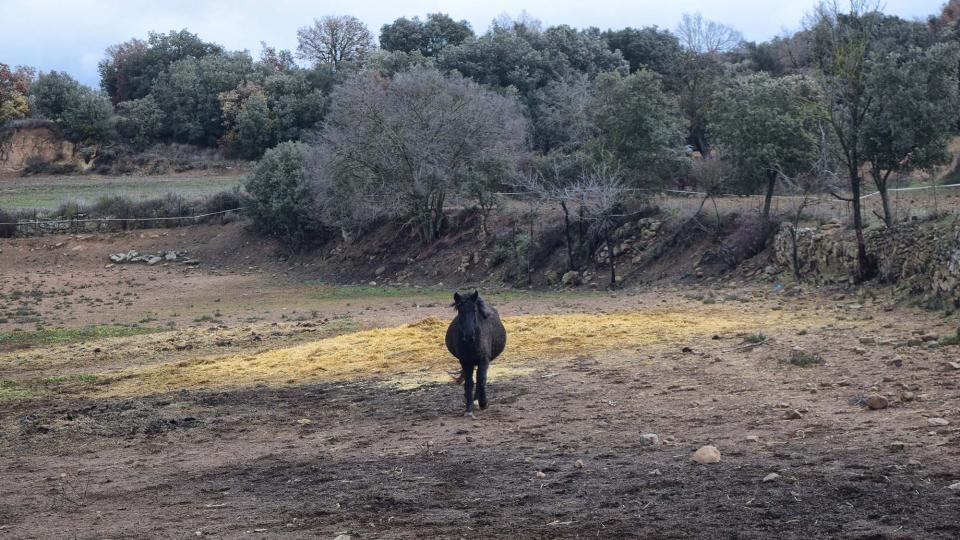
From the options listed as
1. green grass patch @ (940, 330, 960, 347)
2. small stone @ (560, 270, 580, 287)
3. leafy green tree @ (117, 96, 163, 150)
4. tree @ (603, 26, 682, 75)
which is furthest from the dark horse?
leafy green tree @ (117, 96, 163, 150)

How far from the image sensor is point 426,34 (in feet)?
279

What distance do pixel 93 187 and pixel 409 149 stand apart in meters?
34.2

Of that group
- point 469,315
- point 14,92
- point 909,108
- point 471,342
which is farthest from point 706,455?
point 14,92

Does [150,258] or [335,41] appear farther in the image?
[335,41]

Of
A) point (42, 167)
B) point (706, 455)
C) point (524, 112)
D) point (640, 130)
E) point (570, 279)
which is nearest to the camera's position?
point (706, 455)

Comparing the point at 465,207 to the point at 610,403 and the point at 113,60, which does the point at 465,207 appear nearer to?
the point at 610,403

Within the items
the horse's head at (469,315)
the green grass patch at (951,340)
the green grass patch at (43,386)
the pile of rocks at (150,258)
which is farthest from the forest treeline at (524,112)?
the green grass patch at (43,386)

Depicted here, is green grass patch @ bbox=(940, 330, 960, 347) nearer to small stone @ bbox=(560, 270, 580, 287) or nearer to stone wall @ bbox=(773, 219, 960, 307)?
stone wall @ bbox=(773, 219, 960, 307)

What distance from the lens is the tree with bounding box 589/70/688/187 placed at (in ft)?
124

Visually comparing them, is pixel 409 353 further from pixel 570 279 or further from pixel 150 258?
pixel 150 258

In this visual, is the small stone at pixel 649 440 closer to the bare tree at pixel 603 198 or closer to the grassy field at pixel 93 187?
the bare tree at pixel 603 198

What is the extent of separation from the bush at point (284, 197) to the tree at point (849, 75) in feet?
98.9

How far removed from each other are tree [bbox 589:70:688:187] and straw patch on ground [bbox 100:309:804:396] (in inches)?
664

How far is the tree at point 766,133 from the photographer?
31.9 metres
